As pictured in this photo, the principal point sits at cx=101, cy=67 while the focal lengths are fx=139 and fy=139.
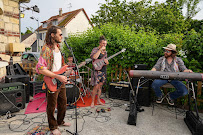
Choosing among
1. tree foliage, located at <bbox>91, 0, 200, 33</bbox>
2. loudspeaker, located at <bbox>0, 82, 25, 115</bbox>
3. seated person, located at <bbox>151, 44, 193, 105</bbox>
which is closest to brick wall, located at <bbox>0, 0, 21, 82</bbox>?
loudspeaker, located at <bbox>0, 82, 25, 115</bbox>

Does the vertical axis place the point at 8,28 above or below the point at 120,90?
above

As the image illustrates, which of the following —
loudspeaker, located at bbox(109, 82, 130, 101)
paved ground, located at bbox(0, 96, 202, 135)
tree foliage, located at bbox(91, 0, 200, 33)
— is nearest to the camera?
paved ground, located at bbox(0, 96, 202, 135)


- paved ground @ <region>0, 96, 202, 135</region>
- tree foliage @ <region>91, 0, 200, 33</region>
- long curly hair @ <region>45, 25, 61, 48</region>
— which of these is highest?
tree foliage @ <region>91, 0, 200, 33</region>

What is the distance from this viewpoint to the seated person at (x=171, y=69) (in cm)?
309

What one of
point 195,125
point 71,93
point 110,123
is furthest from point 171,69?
point 71,93

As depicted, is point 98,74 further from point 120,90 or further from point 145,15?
point 145,15

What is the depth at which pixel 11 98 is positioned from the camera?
3.18 m

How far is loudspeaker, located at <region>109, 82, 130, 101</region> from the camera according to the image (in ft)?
14.0

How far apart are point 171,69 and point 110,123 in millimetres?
1914

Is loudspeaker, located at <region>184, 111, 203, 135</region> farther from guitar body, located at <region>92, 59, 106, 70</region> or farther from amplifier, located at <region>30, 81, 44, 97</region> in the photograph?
amplifier, located at <region>30, 81, 44, 97</region>

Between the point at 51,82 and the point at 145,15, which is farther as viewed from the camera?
the point at 145,15

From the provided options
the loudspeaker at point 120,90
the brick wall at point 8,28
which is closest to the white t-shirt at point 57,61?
the loudspeaker at point 120,90

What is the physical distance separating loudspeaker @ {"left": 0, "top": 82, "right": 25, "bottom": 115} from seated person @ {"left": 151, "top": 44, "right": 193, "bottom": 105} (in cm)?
319

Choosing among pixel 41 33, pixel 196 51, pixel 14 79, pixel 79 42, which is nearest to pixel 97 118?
pixel 14 79
